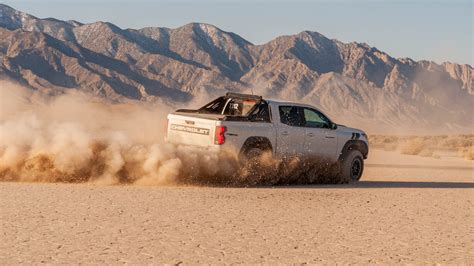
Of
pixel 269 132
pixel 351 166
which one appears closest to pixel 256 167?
pixel 269 132

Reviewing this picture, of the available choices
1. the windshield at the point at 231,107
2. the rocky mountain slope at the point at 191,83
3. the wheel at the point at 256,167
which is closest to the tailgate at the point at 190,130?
the wheel at the point at 256,167

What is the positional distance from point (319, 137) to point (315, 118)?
0.46 m

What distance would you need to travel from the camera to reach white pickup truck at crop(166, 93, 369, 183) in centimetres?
1275

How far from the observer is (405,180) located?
1728 cm

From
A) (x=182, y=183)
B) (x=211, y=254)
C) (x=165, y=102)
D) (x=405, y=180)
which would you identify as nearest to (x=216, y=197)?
(x=182, y=183)

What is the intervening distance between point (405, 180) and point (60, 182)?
8.81 meters

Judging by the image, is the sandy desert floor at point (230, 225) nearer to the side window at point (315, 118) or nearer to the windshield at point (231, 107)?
the side window at point (315, 118)

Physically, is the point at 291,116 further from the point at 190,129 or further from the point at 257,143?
the point at 190,129

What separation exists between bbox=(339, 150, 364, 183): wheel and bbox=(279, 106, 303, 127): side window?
1.66 meters

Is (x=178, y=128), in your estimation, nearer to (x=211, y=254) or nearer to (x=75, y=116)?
(x=211, y=254)

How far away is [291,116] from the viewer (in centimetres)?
A: 1388

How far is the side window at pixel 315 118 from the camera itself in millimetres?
14266

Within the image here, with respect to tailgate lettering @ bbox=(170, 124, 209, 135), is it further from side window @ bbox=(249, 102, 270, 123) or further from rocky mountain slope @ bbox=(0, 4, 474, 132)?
rocky mountain slope @ bbox=(0, 4, 474, 132)

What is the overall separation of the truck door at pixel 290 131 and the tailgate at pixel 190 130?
62.6 inches
